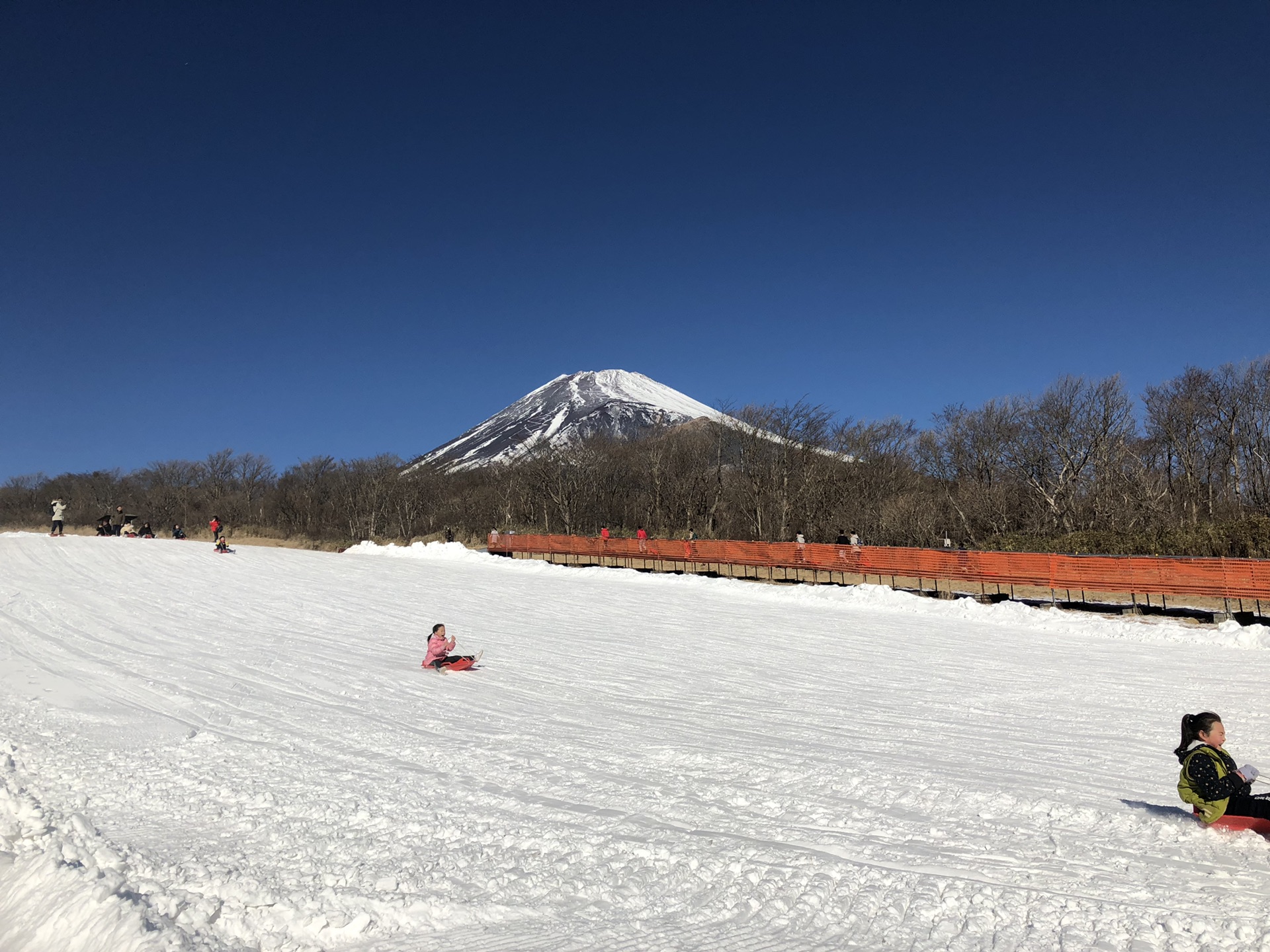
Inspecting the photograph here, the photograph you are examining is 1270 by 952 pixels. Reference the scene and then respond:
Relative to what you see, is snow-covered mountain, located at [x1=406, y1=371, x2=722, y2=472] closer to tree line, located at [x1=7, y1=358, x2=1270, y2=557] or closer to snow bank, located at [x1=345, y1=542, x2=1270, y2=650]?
tree line, located at [x1=7, y1=358, x2=1270, y2=557]

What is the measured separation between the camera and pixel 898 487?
4584 cm

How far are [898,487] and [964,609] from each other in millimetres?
27741

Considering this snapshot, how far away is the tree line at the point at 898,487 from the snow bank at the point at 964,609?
10.5 meters

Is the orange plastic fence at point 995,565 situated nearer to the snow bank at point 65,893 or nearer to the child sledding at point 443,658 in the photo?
the child sledding at point 443,658

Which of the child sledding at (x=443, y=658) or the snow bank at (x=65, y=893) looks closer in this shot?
the snow bank at (x=65, y=893)

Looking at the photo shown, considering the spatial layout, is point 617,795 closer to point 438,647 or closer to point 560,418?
point 438,647

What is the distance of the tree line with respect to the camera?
34406mm

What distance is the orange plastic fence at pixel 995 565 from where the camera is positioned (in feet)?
58.9

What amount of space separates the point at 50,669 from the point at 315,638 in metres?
4.53

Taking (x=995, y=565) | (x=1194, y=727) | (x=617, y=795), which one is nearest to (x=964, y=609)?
(x=995, y=565)

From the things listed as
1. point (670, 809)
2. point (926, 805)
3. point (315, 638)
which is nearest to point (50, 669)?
point (315, 638)

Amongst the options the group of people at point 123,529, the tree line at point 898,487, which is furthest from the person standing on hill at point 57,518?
the tree line at point 898,487

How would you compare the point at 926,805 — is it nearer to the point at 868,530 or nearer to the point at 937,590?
the point at 937,590

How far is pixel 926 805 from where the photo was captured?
240 inches
